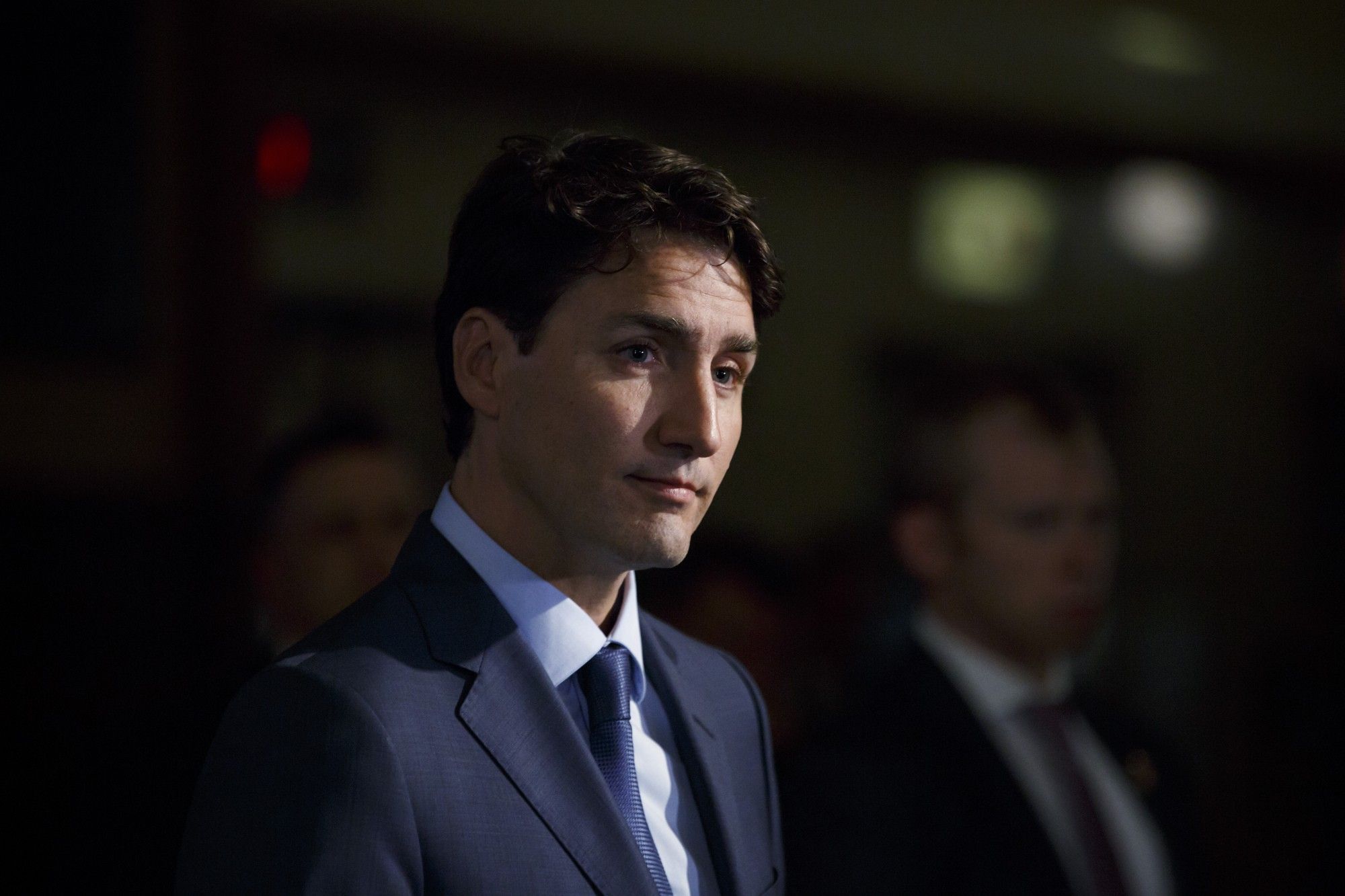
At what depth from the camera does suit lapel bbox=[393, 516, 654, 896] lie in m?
0.94

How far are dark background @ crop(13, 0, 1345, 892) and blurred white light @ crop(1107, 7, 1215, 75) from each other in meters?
0.01

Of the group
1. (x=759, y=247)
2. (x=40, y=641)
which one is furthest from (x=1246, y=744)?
(x=759, y=247)

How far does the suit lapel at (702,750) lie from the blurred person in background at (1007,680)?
40 cm

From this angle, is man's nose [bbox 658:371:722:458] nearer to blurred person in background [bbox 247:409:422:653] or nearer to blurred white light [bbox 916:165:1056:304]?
blurred person in background [bbox 247:409:422:653]

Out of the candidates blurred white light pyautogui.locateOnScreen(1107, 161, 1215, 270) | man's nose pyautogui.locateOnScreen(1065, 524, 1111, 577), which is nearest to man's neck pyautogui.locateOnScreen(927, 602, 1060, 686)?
man's nose pyautogui.locateOnScreen(1065, 524, 1111, 577)

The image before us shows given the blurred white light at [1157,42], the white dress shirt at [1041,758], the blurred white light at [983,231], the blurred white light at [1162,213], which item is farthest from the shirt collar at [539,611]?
the blurred white light at [1162,213]

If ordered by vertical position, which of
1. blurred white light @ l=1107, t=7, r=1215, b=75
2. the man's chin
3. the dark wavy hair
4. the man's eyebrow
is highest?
blurred white light @ l=1107, t=7, r=1215, b=75

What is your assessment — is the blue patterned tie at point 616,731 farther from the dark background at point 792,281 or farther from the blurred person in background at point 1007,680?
the dark background at point 792,281

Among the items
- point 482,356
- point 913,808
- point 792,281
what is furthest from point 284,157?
point 482,356

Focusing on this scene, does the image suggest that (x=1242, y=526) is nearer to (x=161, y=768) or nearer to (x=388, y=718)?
(x=161, y=768)

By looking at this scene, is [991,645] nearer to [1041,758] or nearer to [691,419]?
[1041,758]

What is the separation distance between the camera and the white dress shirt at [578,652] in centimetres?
102

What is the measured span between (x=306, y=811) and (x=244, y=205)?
2.69 metres

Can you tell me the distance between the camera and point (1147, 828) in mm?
1747
